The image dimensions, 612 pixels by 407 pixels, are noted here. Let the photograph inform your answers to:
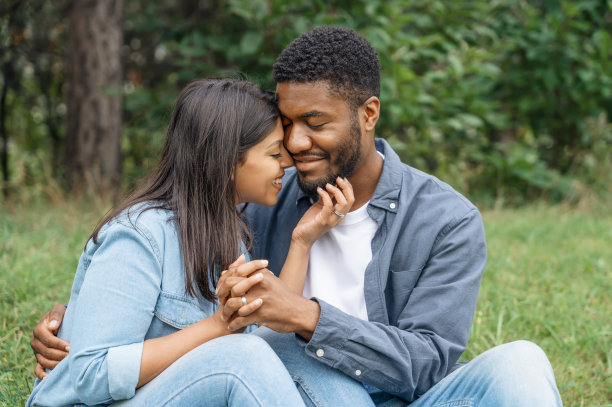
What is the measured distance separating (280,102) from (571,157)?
19.6ft

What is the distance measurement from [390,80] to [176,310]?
3549 mm

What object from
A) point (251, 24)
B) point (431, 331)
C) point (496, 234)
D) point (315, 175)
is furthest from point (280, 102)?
point (496, 234)

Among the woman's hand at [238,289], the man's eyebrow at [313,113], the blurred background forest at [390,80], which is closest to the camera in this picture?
the woman's hand at [238,289]

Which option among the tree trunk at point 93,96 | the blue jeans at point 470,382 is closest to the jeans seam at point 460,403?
the blue jeans at point 470,382

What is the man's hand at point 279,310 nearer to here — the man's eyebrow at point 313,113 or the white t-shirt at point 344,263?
the white t-shirt at point 344,263

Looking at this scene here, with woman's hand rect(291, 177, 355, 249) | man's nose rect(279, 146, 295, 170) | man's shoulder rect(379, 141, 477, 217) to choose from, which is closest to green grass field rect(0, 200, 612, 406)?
man's shoulder rect(379, 141, 477, 217)

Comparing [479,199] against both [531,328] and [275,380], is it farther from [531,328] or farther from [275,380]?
[275,380]

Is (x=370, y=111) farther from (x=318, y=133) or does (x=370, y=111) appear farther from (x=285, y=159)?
(x=285, y=159)

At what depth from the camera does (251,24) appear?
16.8ft

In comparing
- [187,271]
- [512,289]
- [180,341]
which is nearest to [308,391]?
[180,341]

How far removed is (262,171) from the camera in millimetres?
2492

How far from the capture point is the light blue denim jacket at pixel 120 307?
1.91 m

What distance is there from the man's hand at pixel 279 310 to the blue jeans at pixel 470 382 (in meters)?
0.16

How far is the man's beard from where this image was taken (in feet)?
8.73
